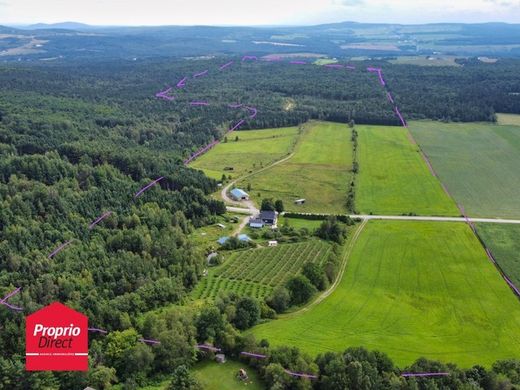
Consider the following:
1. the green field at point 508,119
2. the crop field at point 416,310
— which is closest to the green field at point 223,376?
the crop field at point 416,310

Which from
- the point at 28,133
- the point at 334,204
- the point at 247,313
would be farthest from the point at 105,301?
the point at 28,133

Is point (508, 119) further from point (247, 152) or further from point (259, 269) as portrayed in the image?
point (259, 269)

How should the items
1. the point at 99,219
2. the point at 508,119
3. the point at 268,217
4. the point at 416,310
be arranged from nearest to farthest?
the point at 416,310
the point at 99,219
the point at 268,217
the point at 508,119

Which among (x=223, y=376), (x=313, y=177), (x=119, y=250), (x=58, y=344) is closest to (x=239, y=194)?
(x=313, y=177)

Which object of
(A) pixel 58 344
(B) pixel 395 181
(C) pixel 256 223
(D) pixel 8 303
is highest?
(A) pixel 58 344

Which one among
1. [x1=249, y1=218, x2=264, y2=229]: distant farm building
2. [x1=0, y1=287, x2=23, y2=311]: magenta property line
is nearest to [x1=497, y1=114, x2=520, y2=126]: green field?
[x1=249, y1=218, x2=264, y2=229]: distant farm building

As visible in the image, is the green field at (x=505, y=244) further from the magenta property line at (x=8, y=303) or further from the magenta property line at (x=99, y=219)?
the magenta property line at (x=8, y=303)

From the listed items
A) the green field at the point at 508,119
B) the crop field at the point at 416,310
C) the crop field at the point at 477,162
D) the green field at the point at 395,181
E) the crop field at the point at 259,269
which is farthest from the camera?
the green field at the point at 508,119
